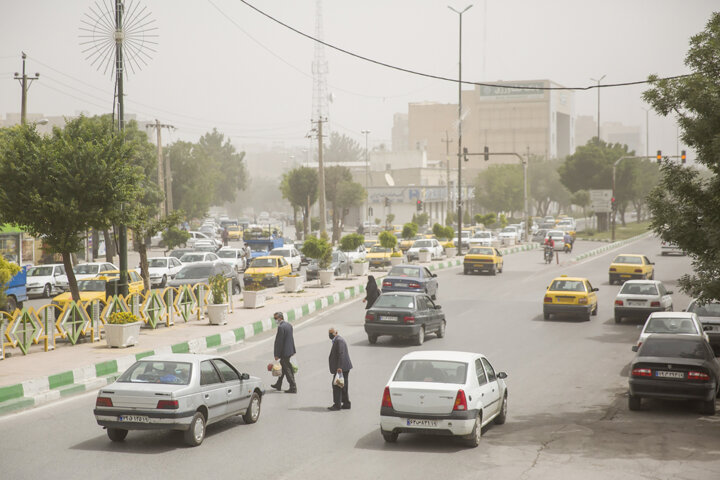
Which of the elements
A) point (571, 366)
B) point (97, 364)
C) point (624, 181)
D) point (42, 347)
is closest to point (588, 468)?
point (571, 366)

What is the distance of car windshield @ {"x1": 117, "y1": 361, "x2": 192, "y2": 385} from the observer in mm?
12711

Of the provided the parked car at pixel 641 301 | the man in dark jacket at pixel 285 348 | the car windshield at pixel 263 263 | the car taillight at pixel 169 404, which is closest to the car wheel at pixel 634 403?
the man in dark jacket at pixel 285 348

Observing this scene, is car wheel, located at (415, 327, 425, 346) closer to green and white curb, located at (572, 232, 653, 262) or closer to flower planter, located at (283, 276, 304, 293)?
flower planter, located at (283, 276, 304, 293)

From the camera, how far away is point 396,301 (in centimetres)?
Result: 2408

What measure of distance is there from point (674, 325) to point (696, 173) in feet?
20.7

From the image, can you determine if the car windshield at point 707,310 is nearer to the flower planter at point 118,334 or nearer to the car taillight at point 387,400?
the car taillight at point 387,400

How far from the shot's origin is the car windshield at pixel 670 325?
66.0 ft

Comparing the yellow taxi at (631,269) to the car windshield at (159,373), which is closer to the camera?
the car windshield at (159,373)

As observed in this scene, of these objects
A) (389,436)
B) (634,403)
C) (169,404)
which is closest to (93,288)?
(169,404)

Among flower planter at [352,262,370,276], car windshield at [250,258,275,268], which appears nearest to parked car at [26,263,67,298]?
car windshield at [250,258,275,268]

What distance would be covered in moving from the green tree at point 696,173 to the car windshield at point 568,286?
14.5 m

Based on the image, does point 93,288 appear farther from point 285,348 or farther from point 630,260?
point 630,260

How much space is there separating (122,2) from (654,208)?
17423 millimetres

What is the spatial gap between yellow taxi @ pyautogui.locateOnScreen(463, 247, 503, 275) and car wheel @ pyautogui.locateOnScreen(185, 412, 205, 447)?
35727 mm
